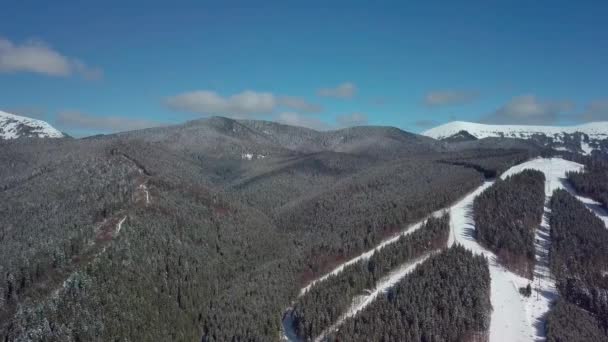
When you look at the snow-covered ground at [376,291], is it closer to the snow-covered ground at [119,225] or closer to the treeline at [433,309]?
the treeline at [433,309]

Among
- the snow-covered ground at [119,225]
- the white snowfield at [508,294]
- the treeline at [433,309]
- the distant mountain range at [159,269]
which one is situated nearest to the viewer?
the treeline at [433,309]

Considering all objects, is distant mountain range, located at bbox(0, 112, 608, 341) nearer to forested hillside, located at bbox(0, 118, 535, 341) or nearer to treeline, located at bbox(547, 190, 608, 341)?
forested hillside, located at bbox(0, 118, 535, 341)

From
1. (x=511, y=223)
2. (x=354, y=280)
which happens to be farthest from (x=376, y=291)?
(x=511, y=223)

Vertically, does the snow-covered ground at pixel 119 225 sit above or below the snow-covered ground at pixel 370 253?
above

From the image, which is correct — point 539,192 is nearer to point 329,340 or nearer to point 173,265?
point 329,340

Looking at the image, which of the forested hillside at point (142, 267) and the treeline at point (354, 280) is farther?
the treeline at point (354, 280)

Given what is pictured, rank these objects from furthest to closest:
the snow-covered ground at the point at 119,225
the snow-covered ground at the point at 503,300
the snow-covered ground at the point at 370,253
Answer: the snow-covered ground at the point at 119,225, the snow-covered ground at the point at 370,253, the snow-covered ground at the point at 503,300

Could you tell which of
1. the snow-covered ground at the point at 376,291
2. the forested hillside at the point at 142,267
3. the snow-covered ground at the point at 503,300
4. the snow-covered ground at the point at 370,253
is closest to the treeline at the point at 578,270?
the snow-covered ground at the point at 503,300
